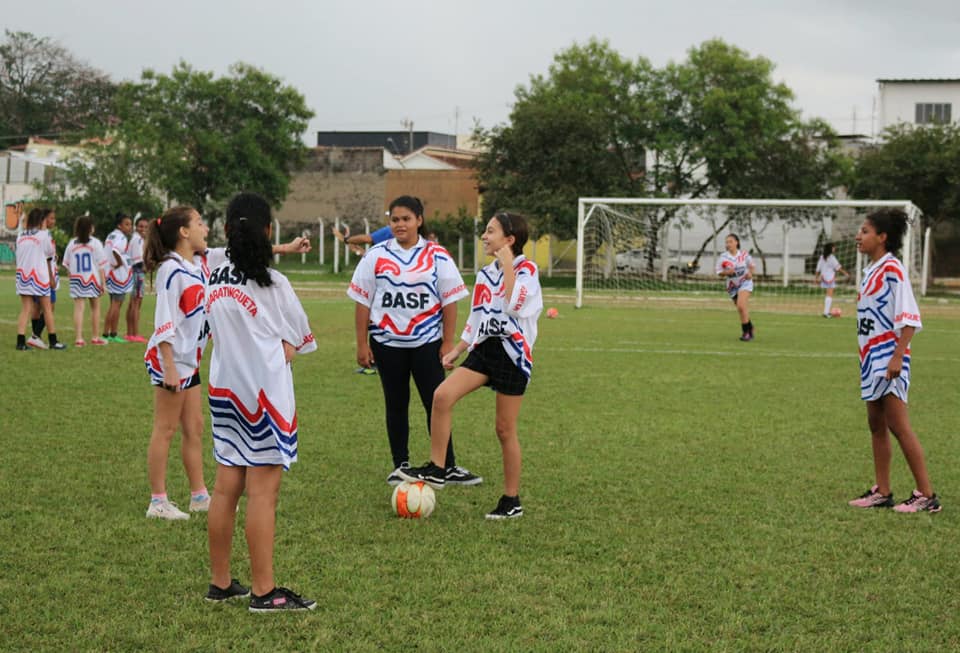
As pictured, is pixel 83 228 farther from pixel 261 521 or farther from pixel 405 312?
pixel 261 521

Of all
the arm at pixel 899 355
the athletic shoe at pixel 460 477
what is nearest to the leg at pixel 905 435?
the arm at pixel 899 355

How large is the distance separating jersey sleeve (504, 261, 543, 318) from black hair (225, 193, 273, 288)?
2079 mm

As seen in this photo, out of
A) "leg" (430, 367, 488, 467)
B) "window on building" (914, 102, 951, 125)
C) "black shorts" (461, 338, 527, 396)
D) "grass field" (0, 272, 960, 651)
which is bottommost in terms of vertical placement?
"grass field" (0, 272, 960, 651)

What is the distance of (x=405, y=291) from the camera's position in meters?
7.52

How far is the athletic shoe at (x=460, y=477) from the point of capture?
767 centimetres

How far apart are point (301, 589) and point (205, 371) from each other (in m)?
8.71

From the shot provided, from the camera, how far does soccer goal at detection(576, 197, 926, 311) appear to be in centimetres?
3419

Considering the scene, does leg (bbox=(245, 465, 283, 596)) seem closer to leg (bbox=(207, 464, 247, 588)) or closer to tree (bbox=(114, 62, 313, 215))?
→ leg (bbox=(207, 464, 247, 588))

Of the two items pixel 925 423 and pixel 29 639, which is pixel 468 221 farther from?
pixel 29 639

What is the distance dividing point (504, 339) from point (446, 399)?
526 millimetres

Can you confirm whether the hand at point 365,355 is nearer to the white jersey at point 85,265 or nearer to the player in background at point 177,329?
the player in background at point 177,329

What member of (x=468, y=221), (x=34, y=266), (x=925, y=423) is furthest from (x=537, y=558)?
(x=468, y=221)

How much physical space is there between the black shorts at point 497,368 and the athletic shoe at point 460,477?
1048 millimetres

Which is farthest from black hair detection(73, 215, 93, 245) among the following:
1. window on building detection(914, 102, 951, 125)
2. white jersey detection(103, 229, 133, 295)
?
window on building detection(914, 102, 951, 125)
